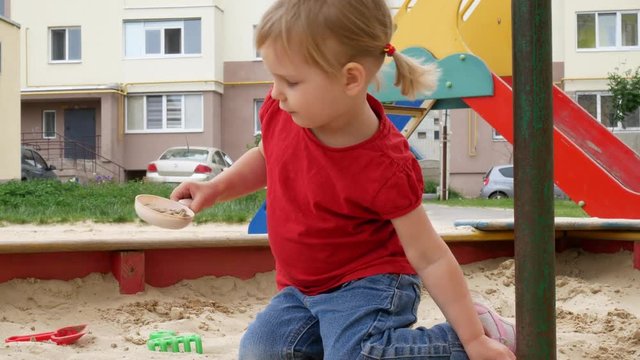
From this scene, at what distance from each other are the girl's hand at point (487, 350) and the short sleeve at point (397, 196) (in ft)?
0.90

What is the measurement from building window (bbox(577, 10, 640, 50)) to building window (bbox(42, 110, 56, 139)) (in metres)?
14.2

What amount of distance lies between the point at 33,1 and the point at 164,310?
20.7m

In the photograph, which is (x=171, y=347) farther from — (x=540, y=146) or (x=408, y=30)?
(x=408, y=30)

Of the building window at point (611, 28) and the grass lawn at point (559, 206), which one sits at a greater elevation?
the building window at point (611, 28)

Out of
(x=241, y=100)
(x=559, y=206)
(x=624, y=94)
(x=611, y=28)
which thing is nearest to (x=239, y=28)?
(x=241, y=100)

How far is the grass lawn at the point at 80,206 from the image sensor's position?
664cm

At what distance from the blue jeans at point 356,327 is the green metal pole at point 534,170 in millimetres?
252

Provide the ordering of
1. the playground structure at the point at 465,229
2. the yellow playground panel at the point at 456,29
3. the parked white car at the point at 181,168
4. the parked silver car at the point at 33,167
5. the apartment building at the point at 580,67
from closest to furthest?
the playground structure at the point at 465,229 → the yellow playground panel at the point at 456,29 → the parked silver car at the point at 33,167 → the parked white car at the point at 181,168 → the apartment building at the point at 580,67

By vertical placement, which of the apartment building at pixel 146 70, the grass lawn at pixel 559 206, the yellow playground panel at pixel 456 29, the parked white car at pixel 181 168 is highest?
the apartment building at pixel 146 70

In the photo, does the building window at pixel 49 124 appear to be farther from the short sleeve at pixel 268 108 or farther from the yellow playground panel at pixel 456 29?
the short sleeve at pixel 268 108

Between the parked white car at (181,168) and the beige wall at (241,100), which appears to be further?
the beige wall at (241,100)

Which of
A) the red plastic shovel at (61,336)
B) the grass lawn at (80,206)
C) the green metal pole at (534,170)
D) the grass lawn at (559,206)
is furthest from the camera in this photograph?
the grass lawn at (559,206)

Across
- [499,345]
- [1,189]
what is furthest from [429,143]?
[499,345]

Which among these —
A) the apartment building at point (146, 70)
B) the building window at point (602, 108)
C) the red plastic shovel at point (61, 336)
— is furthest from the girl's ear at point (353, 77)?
the apartment building at point (146, 70)
